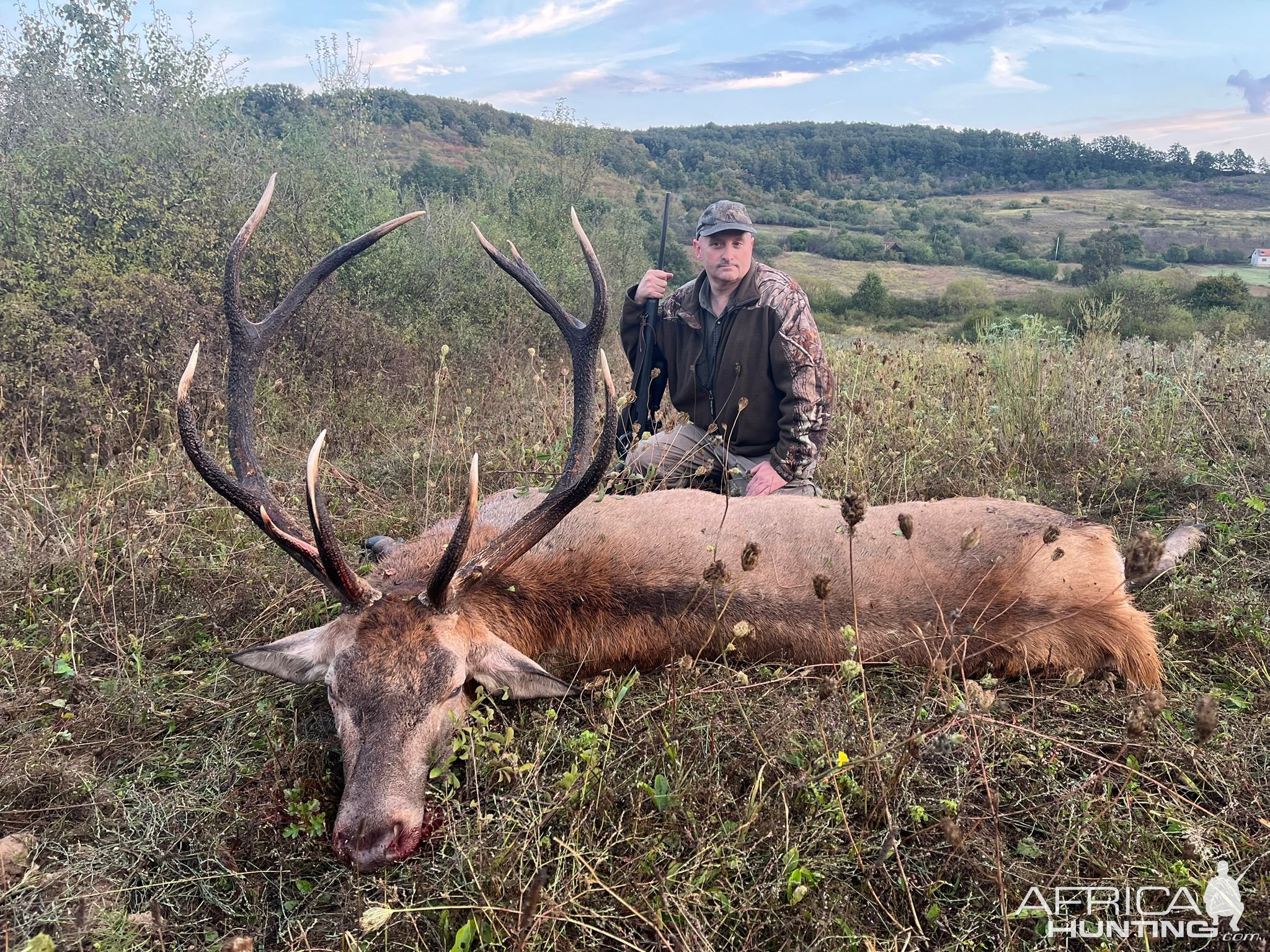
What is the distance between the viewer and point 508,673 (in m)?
2.75

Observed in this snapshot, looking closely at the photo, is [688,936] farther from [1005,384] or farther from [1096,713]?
[1005,384]

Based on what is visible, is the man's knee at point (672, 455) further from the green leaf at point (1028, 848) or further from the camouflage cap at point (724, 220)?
the green leaf at point (1028, 848)

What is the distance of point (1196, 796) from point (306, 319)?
7.68 meters

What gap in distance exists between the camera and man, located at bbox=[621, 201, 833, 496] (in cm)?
480

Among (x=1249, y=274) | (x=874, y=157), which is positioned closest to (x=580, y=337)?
(x=1249, y=274)

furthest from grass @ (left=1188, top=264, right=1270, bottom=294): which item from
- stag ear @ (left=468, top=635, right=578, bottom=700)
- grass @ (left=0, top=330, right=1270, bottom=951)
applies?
stag ear @ (left=468, top=635, right=578, bottom=700)

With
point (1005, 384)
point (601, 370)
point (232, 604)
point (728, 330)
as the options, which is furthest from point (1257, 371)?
point (232, 604)

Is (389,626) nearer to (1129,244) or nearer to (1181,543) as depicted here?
(1181,543)

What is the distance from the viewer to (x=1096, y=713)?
2.73m

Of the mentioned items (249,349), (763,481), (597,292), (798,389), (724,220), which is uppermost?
(724,220)

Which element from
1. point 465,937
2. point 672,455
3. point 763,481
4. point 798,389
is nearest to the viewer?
point 465,937

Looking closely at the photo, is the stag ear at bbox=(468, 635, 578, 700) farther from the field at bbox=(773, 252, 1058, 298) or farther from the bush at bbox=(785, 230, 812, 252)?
the bush at bbox=(785, 230, 812, 252)

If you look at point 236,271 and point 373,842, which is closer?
point 373,842

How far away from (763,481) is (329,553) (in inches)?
112
